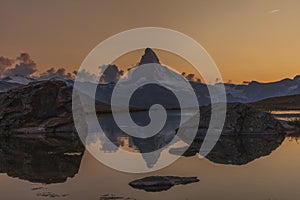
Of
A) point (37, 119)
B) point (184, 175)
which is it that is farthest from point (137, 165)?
point (37, 119)

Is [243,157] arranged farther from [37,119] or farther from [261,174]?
[37,119]

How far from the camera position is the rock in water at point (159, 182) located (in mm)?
24034

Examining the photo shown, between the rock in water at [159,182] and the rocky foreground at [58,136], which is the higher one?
the rocky foreground at [58,136]

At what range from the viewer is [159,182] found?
81.7 ft

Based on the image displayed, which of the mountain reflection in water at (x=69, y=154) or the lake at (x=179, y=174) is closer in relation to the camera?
the lake at (x=179, y=174)

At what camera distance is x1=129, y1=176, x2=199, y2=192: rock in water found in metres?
24.0

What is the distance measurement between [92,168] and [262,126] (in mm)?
26985

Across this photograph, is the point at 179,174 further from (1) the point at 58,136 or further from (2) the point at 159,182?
(1) the point at 58,136

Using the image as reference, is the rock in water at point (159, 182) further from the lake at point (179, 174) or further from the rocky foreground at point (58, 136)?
the lake at point (179, 174)

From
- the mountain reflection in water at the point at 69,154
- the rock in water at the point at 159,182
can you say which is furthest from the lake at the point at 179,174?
the rock in water at the point at 159,182

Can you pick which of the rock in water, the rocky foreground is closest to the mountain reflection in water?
the rocky foreground

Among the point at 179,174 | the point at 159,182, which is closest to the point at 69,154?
the point at 179,174

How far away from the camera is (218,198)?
21.2 metres

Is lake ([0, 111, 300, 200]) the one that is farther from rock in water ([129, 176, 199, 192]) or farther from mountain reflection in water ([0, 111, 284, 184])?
rock in water ([129, 176, 199, 192])
